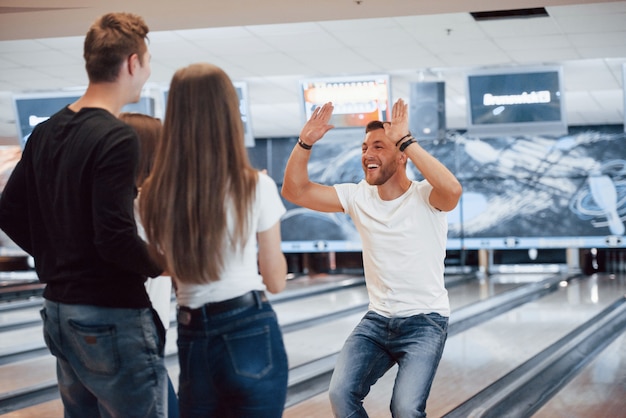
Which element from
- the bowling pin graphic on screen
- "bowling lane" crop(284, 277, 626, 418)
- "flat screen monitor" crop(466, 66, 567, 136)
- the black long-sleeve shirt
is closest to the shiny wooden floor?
"bowling lane" crop(284, 277, 626, 418)

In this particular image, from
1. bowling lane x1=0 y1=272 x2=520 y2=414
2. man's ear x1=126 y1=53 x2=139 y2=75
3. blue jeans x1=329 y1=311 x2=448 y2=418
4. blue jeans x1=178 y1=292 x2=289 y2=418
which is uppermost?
man's ear x1=126 y1=53 x2=139 y2=75

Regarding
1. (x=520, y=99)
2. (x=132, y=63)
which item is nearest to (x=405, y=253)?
(x=132, y=63)

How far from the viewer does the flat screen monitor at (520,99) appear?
24.4 ft

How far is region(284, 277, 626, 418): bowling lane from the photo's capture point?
4.74 meters

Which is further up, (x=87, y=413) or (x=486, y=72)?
(x=486, y=72)

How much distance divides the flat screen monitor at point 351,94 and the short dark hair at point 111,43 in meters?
5.92

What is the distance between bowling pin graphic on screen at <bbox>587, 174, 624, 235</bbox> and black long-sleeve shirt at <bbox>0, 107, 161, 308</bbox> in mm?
11913

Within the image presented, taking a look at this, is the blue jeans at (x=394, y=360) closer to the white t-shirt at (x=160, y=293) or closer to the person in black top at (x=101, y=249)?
the white t-shirt at (x=160, y=293)

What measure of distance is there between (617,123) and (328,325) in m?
6.45

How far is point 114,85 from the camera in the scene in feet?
5.87

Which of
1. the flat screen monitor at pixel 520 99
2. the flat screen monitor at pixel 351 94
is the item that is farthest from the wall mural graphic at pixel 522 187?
the flat screen monitor at pixel 520 99

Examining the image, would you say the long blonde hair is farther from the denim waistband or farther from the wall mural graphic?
the wall mural graphic

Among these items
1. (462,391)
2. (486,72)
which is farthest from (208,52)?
(462,391)

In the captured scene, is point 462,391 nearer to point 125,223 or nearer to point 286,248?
point 125,223
